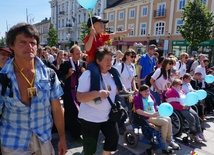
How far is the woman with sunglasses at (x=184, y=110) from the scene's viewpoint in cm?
394

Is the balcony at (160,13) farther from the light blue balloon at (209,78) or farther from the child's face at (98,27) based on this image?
the child's face at (98,27)

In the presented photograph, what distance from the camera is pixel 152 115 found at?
3.38 meters

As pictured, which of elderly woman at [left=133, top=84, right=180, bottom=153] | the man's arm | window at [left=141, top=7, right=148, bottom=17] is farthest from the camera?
window at [left=141, top=7, right=148, bottom=17]

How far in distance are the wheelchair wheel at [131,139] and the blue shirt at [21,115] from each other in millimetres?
2240

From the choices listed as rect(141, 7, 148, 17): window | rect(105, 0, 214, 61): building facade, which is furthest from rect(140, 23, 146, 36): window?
rect(141, 7, 148, 17): window

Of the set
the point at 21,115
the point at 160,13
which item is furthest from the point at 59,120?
the point at 160,13

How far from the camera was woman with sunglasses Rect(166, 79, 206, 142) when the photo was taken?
394 cm

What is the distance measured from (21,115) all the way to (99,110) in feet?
3.23

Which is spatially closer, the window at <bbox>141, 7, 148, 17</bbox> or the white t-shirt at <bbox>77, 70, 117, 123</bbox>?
the white t-shirt at <bbox>77, 70, 117, 123</bbox>

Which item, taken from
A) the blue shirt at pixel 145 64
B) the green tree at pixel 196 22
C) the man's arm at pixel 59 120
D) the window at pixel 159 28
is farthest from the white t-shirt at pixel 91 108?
the window at pixel 159 28

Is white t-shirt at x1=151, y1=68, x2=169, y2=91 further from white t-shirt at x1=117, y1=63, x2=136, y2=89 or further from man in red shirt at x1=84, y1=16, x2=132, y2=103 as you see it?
man in red shirt at x1=84, y1=16, x2=132, y2=103

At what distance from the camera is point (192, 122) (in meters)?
3.92

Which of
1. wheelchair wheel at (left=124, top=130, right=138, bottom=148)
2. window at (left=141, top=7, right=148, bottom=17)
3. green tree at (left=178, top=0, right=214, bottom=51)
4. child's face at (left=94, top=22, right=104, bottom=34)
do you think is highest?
window at (left=141, top=7, right=148, bottom=17)

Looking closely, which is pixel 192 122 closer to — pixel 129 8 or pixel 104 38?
pixel 104 38
